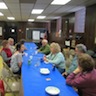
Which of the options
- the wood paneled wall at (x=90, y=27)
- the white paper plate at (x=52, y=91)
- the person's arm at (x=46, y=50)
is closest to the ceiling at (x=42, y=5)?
the wood paneled wall at (x=90, y=27)

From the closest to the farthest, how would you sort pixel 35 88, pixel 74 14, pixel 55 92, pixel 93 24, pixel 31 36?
pixel 55 92
pixel 35 88
pixel 93 24
pixel 74 14
pixel 31 36

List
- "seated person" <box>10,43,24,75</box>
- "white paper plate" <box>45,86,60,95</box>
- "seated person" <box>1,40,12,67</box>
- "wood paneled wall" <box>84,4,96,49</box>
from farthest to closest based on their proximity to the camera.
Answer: "wood paneled wall" <box>84,4,96,49</box> → "seated person" <box>1,40,12,67</box> → "seated person" <box>10,43,24,75</box> → "white paper plate" <box>45,86,60,95</box>

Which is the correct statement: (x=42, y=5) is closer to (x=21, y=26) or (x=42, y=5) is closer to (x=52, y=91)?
(x=52, y=91)

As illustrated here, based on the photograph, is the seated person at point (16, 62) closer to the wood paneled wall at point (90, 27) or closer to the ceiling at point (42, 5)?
the ceiling at point (42, 5)

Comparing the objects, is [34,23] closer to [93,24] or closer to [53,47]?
[93,24]

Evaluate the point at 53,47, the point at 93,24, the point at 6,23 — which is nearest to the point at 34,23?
the point at 6,23

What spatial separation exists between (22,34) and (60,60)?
12.6 m

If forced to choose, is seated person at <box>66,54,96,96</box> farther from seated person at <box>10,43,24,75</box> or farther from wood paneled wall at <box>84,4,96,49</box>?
wood paneled wall at <box>84,4,96,49</box>

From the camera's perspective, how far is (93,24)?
5.45m

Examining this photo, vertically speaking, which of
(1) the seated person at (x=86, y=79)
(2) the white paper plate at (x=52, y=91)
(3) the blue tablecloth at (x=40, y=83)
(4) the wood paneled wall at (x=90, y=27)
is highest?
(4) the wood paneled wall at (x=90, y=27)

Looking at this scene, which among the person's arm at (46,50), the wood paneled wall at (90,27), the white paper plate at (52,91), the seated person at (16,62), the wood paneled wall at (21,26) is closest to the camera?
the white paper plate at (52,91)

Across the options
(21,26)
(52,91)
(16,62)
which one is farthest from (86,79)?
(21,26)

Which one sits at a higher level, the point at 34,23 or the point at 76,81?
the point at 34,23

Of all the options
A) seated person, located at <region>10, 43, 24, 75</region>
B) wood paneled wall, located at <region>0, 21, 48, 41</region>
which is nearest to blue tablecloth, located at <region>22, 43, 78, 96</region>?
seated person, located at <region>10, 43, 24, 75</region>
